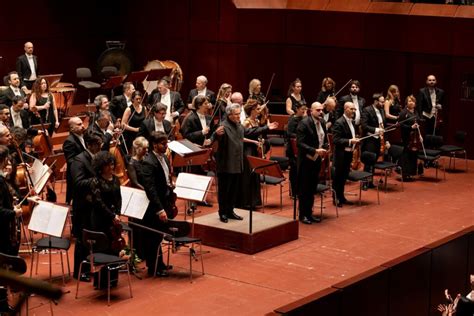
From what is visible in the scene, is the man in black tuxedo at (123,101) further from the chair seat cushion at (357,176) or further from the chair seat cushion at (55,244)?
the chair seat cushion at (55,244)

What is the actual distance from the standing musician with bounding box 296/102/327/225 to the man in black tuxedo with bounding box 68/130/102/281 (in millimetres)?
3332

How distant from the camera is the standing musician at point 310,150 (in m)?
10.3

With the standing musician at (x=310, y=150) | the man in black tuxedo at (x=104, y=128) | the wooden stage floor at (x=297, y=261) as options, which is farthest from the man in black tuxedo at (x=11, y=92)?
the standing musician at (x=310, y=150)

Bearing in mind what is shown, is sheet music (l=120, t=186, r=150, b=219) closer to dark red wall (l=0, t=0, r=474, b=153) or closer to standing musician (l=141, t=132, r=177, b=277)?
standing musician (l=141, t=132, r=177, b=277)

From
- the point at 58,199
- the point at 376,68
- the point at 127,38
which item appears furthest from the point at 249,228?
the point at 127,38

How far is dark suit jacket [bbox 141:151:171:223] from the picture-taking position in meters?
7.99

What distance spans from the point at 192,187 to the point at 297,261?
1.58 metres

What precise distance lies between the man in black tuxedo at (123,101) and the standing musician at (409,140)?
4654 millimetres

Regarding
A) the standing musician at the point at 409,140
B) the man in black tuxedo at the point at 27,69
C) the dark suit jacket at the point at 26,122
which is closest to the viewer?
the dark suit jacket at the point at 26,122

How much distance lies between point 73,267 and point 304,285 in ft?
8.38

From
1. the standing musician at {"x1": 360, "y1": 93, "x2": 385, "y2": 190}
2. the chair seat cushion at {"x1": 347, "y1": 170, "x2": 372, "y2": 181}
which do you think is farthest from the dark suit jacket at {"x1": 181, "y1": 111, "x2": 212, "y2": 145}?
the standing musician at {"x1": 360, "y1": 93, "x2": 385, "y2": 190}

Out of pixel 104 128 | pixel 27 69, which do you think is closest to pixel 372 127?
pixel 104 128

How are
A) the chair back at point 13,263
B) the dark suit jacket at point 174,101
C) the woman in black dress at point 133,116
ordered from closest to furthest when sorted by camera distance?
1. the chair back at point 13,263
2. the woman in black dress at point 133,116
3. the dark suit jacket at point 174,101

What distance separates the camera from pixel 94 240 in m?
7.13
